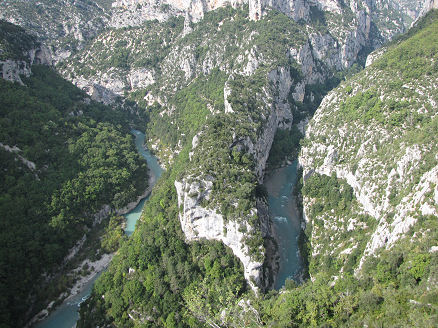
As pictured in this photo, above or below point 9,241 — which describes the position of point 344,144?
above

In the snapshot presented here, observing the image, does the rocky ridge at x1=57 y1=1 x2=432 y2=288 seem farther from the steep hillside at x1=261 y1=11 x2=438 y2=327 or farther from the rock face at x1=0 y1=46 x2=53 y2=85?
the rock face at x1=0 y1=46 x2=53 y2=85

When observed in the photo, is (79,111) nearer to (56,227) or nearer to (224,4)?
(56,227)

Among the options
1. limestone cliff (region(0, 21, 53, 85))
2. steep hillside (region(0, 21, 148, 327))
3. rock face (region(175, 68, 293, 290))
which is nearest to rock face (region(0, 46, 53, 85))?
limestone cliff (region(0, 21, 53, 85))

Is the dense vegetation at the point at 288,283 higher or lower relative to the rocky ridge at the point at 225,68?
lower

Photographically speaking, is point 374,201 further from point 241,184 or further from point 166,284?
point 166,284

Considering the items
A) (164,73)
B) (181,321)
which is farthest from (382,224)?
(164,73)

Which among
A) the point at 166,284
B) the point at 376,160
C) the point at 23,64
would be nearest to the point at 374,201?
the point at 376,160

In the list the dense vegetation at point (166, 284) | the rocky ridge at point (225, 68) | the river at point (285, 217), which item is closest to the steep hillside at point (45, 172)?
the dense vegetation at point (166, 284)

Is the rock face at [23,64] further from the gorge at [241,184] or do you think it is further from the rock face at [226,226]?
the rock face at [226,226]
